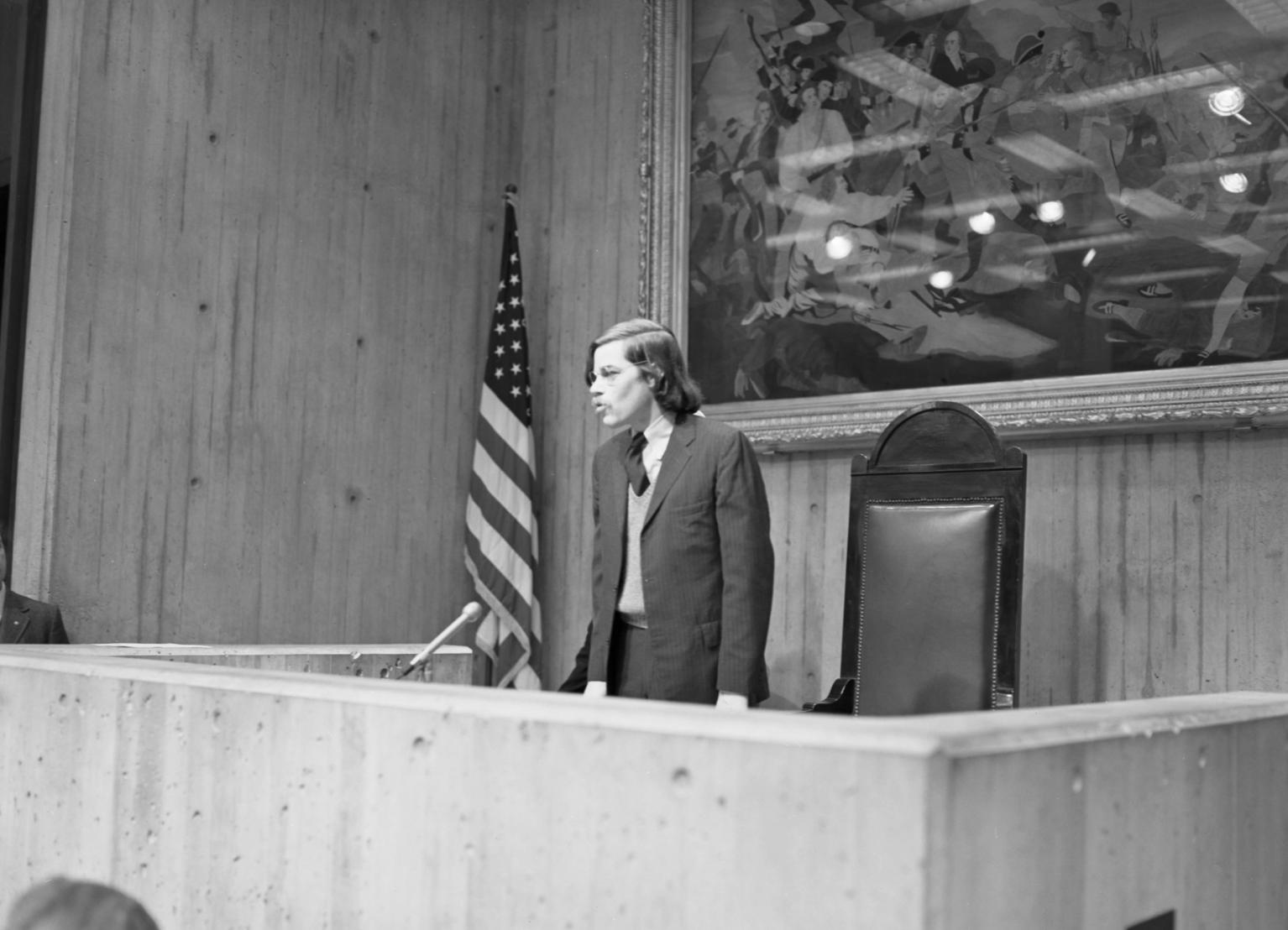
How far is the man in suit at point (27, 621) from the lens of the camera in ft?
13.8

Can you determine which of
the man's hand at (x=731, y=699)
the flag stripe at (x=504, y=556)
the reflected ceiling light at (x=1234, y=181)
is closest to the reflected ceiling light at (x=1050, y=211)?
the reflected ceiling light at (x=1234, y=181)

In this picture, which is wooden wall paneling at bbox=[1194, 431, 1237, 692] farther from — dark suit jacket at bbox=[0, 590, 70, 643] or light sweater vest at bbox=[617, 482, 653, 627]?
dark suit jacket at bbox=[0, 590, 70, 643]

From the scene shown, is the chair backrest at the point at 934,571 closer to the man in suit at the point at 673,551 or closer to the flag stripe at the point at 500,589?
the man in suit at the point at 673,551

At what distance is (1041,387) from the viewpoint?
4340mm

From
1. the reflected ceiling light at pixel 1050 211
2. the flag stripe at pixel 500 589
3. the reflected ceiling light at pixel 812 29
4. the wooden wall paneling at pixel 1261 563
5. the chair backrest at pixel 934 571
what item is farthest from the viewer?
the flag stripe at pixel 500 589

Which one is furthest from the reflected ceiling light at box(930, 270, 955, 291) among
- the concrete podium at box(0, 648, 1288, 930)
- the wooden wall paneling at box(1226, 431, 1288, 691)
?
the concrete podium at box(0, 648, 1288, 930)

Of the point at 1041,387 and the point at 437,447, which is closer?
the point at 1041,387

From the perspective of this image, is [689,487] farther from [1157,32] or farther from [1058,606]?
[1157,32]

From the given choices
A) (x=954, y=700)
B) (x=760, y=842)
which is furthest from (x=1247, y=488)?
(x=760, y=842)

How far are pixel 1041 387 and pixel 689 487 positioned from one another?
1.63m

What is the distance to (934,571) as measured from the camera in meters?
3.93

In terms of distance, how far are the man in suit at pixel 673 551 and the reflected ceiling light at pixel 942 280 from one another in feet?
5.41

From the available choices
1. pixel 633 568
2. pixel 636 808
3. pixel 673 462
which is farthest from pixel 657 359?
pixel 636 808

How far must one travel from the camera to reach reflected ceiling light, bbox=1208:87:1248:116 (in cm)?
407
